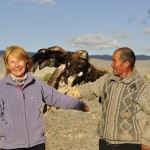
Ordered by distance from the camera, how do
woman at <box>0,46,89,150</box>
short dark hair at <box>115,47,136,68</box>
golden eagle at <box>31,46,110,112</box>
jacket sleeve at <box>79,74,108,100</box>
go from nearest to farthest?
woman at <box>0,46,89,150</box> → short dark hair at <box>115,47,136,68</box> → jacket sleeve at <box>79,74,108,100</box> → golden eagle at <box>31,46,110,112</box>

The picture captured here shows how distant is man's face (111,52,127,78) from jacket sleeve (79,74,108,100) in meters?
0.25

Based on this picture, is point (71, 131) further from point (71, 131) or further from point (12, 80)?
point (12, 80)

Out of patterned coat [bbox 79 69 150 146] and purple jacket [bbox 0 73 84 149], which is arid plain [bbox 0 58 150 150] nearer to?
patterned coat [bbox 79 69 150 146]

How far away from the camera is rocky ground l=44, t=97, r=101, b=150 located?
1180cm

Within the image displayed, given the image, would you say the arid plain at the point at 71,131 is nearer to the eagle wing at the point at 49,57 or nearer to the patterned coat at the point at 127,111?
the eagle wing at the point at 49,57

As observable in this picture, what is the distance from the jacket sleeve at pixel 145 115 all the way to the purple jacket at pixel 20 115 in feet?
3.26

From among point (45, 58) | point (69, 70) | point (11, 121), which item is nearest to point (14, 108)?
point (11, 121)

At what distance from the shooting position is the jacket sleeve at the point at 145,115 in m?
5.13

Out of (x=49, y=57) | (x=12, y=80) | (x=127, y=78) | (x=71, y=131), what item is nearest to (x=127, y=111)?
(x=127, y=78)

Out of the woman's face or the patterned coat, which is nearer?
the woman's face

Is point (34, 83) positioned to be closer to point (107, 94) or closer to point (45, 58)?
point (107, 94)

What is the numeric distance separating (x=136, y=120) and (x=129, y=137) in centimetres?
19

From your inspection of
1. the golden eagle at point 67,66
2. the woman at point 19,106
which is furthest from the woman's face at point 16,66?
the golden eagle at point 67,66

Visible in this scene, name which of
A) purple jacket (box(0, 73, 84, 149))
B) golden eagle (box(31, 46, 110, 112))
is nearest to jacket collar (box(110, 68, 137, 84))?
purple jacket (box(0, 73, 84, 149))
